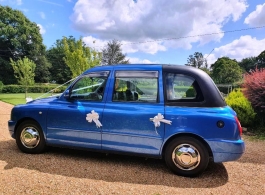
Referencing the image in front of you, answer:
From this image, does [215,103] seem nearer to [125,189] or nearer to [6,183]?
[125,189]

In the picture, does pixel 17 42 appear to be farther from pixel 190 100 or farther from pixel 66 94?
pixel 190 100

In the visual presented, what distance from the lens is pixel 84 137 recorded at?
4.38 m

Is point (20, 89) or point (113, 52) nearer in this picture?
point (20, 89)

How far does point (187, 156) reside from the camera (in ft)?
12.6

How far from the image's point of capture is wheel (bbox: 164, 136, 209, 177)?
12.4ft

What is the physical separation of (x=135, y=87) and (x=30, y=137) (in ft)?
7.91

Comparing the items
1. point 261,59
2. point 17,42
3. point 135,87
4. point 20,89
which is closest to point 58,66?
point 17,42

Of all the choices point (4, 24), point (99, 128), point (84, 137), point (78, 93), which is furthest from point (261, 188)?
point (4, 24)

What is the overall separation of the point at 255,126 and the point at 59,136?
655cm

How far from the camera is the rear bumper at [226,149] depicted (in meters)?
3.66

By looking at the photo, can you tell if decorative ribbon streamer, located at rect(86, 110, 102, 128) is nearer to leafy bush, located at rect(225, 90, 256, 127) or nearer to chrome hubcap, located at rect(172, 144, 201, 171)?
chrome hubcap, located at rect(172, 144, 201, 171)

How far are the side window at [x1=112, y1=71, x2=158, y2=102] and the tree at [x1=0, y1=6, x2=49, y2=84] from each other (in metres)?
42.9

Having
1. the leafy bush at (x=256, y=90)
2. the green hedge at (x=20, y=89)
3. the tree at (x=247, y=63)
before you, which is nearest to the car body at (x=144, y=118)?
the leafy bush at (x=256, y=90)

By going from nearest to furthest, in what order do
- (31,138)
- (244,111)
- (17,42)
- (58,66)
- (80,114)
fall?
1. (80,114)
2. (31,138)
3. (244,111)
4. (17,42)
5. (58,66)
